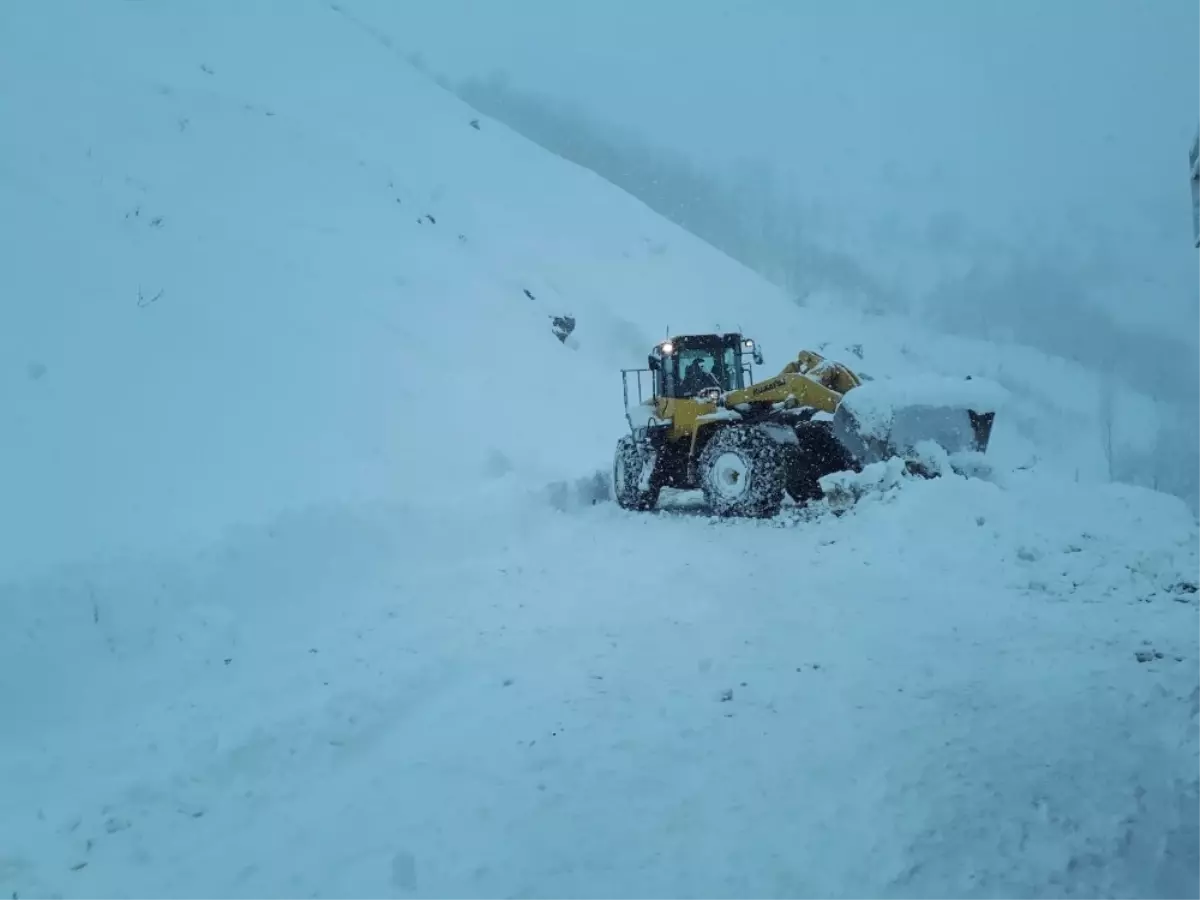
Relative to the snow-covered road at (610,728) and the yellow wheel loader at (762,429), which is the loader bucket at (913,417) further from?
the snow-covered road at (610,728)

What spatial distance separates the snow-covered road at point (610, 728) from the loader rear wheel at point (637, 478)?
4930mm

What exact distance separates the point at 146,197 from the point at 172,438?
7.08m

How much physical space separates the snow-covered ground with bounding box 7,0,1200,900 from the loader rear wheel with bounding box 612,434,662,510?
79 cm

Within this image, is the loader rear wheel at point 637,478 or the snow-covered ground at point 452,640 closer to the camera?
the snow-covered ground at point 452,640

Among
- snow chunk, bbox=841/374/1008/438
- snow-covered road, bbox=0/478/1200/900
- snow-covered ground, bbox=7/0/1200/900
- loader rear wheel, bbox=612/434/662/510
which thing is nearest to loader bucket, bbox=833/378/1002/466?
snow chunk, bbox=841/374/1008/438

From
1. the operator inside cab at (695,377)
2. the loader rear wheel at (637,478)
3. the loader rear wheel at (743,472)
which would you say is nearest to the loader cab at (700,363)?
the operator inside cab at (695,377)

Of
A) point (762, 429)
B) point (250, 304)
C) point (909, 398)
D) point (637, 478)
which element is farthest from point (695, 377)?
point (250, 304)

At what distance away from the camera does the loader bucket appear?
28.9 ft

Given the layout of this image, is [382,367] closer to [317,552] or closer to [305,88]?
[317,552]

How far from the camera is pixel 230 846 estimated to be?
2.79m

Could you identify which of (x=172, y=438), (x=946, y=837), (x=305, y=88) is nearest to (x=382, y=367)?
(x=172, y=438)

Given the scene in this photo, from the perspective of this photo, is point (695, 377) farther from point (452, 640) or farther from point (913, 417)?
point (452, 640)

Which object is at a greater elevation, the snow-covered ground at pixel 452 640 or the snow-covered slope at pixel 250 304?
the snow-covered slope at pixel 250 304

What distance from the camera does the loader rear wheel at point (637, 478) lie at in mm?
11477
